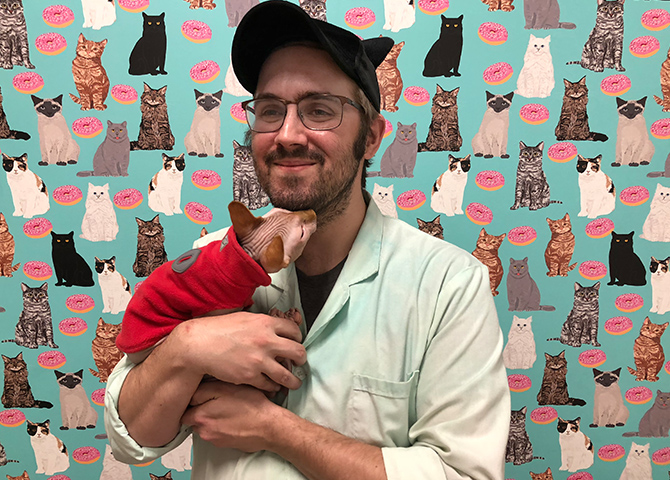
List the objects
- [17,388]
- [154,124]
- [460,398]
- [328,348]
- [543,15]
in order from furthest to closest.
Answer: [17,388], [154,124], [543,15], [328,348], [460,398]

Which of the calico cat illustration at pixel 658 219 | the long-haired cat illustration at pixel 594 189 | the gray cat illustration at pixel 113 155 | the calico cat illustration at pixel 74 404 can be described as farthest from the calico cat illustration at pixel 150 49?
the calico cat illustration at pixel 658 219

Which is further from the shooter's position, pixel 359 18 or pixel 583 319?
pixel 583 319

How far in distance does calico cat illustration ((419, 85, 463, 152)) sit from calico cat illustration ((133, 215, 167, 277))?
1128 millimetres

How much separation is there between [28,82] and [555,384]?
2465 millimetres

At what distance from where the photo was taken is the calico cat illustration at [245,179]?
1798mm

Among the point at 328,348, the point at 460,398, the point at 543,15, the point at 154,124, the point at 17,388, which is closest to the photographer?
the point at 460,398

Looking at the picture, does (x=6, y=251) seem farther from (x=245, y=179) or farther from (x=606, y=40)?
(x=606, y=40)

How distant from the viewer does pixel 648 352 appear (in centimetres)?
183

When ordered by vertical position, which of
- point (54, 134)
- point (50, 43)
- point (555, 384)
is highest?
point (50, 43)

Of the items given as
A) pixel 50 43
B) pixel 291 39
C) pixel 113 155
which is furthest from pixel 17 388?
pixel 291 39

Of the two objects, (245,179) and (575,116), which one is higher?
(575,116)

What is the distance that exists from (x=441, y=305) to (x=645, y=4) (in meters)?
1.52

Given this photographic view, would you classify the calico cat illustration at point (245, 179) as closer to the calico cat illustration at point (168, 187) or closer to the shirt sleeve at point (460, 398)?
the calico cat illustration at point (168, 187)

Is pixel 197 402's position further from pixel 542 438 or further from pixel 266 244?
pixel 542 438
